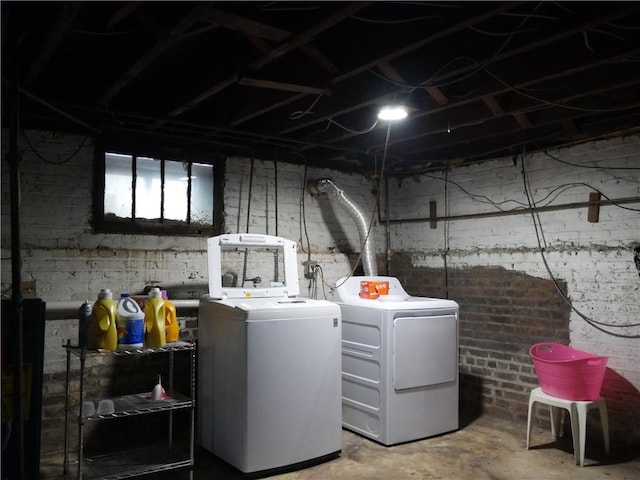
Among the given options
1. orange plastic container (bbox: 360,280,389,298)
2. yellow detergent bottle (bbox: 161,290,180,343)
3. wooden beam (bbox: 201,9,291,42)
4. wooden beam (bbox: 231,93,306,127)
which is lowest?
yellow detergent bottle (bbox: 161,290,180,343)

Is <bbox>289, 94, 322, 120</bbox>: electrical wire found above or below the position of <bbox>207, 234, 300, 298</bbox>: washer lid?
above

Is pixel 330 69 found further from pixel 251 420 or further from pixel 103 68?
pixel 251 420

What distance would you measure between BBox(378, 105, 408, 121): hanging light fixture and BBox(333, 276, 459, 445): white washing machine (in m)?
1.30

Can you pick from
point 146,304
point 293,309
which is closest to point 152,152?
point 146,304

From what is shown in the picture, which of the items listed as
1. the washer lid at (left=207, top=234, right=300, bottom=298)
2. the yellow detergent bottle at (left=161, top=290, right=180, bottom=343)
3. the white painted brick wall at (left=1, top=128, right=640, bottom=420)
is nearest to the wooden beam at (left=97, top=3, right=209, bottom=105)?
the white painted brick wall at (left=1, top=128, right=640, bottom=420)

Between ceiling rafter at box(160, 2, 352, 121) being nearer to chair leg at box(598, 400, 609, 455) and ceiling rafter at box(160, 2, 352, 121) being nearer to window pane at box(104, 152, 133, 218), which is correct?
window pane at box(104, 152, 133, 218)

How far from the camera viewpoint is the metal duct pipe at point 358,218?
4.36 meters

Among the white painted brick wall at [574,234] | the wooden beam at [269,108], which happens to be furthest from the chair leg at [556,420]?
the wooden beam at [269,108]

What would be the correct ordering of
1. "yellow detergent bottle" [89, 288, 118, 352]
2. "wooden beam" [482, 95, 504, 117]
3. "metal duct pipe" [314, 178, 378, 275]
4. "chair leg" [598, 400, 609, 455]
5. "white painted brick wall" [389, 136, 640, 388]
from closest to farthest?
1. "yellow detergent bottle" [89, 288, 118, 352]
2. "wooden beam" [482, 95, 504, 117]
3. "chair leg" [598, 400, 609, 455]
4. "white painted brick wall" [389, 136, 640, 388]
5. "metal duct pipe" [314, 178, 378, 275]

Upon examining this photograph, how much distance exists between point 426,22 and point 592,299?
243 centimetres

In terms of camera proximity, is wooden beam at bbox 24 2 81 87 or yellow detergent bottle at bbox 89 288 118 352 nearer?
wooden beam at bbox 24 2 81 87

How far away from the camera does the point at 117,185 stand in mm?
3592

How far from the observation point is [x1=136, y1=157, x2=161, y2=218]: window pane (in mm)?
3666

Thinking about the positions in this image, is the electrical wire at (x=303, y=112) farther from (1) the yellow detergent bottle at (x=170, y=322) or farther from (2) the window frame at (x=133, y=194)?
(1) the yellow detergent bottle at (x=170, y=322)
